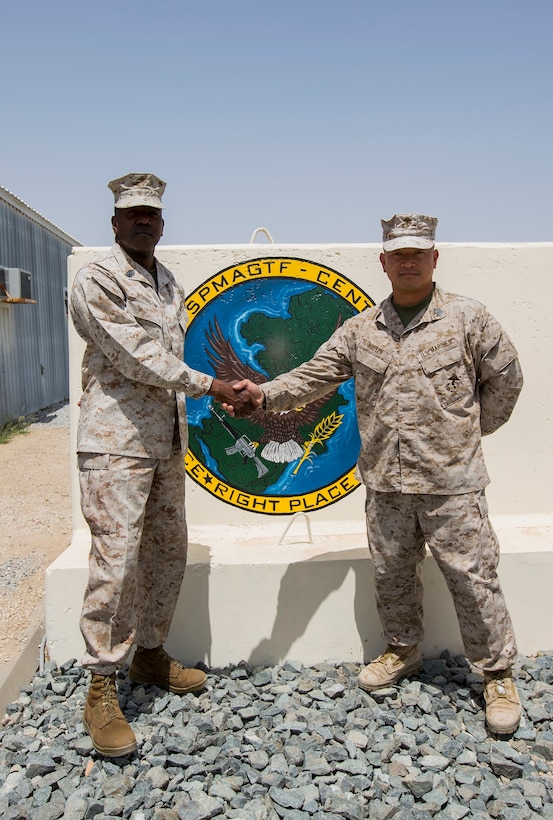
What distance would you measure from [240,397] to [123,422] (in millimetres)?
552

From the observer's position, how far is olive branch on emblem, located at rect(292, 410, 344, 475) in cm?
391

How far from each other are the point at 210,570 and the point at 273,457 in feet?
2.59

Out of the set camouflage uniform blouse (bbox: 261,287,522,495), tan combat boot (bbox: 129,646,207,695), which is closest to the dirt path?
tan combat boot (bbox: 129,646,207,695)

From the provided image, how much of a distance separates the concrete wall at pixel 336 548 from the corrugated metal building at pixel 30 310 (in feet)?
32.8

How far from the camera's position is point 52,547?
574 cm

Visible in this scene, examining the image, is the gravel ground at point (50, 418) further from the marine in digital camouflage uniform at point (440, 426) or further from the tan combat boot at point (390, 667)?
the marine in digital camouflage uniform at point (440, 426)

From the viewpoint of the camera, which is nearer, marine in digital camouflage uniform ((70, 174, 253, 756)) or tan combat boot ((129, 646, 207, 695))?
marine in digital camouflage uniform ((70, 174, 253, 756))

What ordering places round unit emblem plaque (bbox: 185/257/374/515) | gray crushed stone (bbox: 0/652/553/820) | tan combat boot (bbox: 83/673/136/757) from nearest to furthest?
1. gray crushed stone (bbox: 0/652/553/820)
2. tan combat boot (bbox: 83/673/136/757)
3. round unit emblem plaque (bbox: 185/257/374/515)

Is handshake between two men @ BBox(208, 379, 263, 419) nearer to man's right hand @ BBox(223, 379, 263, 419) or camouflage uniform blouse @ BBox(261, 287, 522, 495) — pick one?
man's right hand @ BBox(223, 379, 263, 419)

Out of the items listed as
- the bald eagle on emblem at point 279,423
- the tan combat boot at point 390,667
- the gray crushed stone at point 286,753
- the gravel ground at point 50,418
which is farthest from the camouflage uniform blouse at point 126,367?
A: the gravel ground at point 50,418

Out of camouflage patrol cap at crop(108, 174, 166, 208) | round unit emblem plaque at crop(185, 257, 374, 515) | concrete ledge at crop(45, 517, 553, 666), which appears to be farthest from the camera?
round unit emblem plaque at crop(185, 257, 374, 515)

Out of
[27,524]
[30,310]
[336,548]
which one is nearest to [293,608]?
[336,548]

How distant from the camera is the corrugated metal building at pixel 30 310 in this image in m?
13.0

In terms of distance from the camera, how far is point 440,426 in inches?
112
